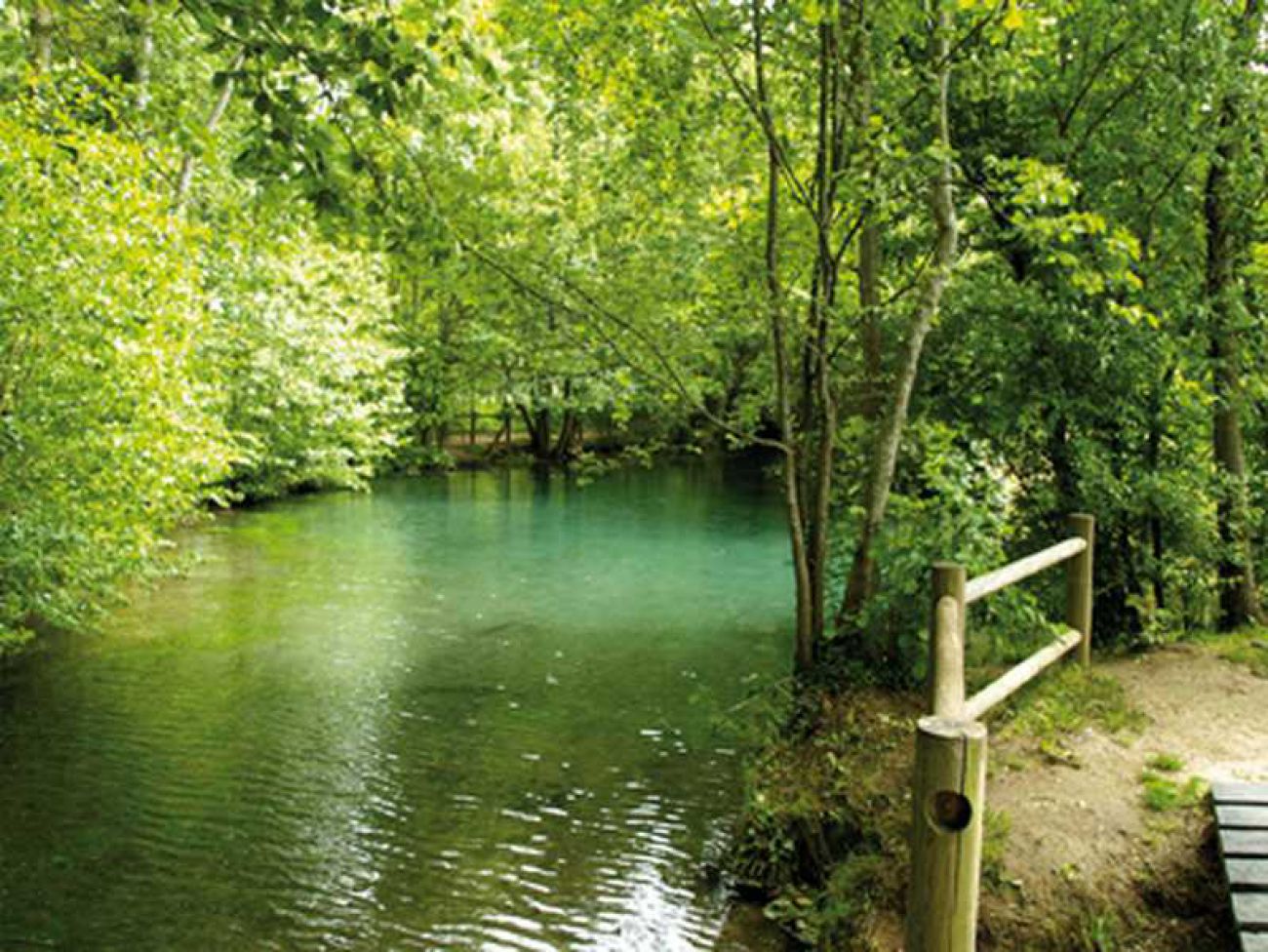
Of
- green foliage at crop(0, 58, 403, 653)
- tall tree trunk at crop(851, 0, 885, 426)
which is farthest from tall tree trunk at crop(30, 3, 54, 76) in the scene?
tall tree trunk at crop(851, 0, 885, 426)

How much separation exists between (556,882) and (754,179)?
582 cm

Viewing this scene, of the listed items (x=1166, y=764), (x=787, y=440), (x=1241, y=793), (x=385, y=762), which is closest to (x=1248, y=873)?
(x=1241, y=793)

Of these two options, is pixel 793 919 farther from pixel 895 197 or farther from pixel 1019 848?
pixel 895 197

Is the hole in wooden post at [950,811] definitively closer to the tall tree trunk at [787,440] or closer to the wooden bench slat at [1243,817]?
the wooden bench slat at [1243,817]

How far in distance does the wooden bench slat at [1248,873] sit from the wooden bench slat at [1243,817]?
0.30 meters

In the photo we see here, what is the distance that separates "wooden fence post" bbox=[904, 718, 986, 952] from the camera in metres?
3.25

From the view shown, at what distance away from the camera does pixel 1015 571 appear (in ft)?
17.4

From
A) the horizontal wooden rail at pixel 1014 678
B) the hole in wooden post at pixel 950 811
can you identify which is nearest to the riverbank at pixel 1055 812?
the horizontal wooden rail at pixel 1014 678

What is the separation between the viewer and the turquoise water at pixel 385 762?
5.45m

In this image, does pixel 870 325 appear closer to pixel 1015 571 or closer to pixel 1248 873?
pixel 1015 571

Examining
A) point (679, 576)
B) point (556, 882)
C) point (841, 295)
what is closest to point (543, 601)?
point (679, 576)

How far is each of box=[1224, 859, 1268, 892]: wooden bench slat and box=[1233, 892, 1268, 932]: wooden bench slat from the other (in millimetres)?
53

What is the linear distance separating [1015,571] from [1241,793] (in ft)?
4.67

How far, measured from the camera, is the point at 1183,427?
7.83 m
